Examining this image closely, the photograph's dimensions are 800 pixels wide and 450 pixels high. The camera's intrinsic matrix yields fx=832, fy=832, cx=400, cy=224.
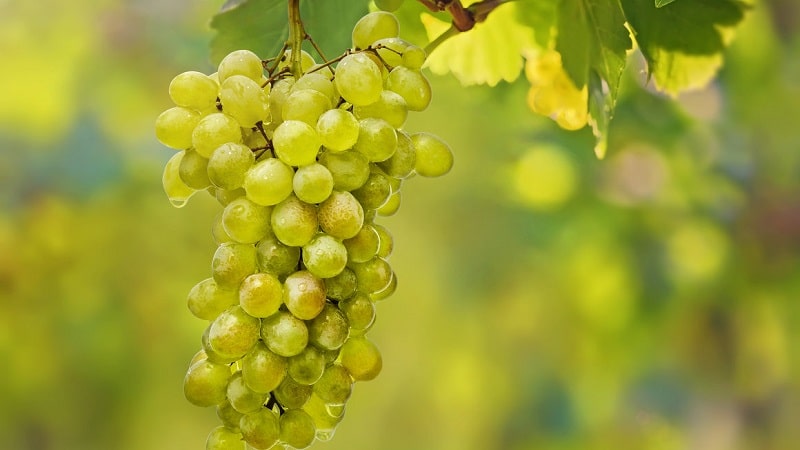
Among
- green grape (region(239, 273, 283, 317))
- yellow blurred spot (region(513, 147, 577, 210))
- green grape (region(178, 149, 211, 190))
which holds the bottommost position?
yellow blurred spot (region(513, 147, 577, 210))

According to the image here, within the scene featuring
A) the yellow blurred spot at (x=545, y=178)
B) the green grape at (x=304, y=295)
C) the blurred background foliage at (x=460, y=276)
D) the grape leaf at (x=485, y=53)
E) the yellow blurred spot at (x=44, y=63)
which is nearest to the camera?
the green grape at (x=304, y=295)

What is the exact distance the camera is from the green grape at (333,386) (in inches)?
14.9

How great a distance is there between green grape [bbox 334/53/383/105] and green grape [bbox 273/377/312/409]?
0.43ft

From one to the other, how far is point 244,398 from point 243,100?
0.43 ft

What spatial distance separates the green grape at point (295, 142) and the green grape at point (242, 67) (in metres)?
0.04

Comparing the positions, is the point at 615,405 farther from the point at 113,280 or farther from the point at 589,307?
the point at 113,280

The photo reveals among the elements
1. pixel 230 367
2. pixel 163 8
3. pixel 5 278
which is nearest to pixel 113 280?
pixel 5 278

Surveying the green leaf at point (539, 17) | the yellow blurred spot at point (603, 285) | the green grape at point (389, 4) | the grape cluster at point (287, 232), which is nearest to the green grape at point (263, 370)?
the grape cluster at point (287, 232)

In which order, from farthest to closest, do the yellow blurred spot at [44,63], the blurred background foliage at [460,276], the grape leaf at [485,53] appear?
the yellow blurred spot at [44,63]
the blurred background foliage at [460,276]
the grape leaf at [485,53]

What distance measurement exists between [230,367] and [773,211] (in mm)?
1591

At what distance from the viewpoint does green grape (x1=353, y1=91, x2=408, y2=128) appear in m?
0.40

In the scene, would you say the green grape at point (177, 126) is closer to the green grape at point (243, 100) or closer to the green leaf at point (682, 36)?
the green grape at point (243, 100)

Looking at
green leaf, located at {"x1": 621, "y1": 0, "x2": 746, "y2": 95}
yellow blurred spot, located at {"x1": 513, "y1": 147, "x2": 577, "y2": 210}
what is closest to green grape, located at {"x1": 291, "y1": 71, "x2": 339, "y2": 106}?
green leaf, located at {"x1": 621, "y1": 0, "x2": 746, "y2": 95}

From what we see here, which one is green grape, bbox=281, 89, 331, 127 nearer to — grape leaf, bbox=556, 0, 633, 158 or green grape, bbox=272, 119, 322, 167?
green grape, bbox=272, 119, 322, 167
